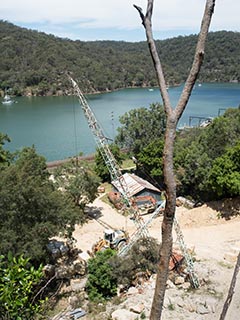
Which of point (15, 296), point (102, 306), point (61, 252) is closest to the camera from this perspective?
point (15, 296)

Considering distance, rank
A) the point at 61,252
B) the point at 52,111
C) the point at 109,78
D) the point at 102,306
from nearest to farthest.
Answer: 1. the point at 102,306
2. the point at 61,252
3. the point at 52,111
4. the point at 109,78

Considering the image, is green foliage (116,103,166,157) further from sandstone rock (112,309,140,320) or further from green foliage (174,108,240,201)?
sandstone rock (112,309,140,320)

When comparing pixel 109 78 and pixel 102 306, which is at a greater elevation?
pixel 109 78

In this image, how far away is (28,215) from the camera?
1057cm

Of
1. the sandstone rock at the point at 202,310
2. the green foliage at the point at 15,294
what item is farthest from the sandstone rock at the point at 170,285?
the green foliage at the point at 15,294

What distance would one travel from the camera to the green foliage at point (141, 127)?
2470 centimetres

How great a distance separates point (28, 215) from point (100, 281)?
9.50 ft

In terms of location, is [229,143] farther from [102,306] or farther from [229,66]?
[229,66]

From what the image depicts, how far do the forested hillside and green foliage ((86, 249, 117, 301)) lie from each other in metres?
62.1

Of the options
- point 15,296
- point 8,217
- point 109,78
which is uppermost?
point 109,78

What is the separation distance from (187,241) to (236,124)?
10030 mm

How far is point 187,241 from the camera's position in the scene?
13742 mm

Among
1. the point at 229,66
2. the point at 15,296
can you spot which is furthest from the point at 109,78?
the point at 15,296

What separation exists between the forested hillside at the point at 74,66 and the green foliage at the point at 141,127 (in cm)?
4727
